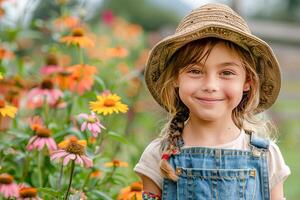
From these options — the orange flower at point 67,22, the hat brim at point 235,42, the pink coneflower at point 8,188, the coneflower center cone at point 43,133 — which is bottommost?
the pink coneflower at point 8,188

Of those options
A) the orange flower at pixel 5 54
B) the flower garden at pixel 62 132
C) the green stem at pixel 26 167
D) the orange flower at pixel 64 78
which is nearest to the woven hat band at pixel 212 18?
the flower garden at pixel 62 132

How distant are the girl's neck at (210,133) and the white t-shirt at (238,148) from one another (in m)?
0.02

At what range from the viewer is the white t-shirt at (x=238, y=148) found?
7.01 feet

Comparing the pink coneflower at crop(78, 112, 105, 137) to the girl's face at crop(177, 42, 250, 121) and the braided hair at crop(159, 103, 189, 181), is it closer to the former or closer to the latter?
the braided hair at crop(159, 103, 189, 181)

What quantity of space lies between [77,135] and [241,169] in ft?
2.50

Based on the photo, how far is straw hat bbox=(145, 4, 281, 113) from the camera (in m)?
2.01

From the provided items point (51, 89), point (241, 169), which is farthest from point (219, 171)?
point (51, 89)

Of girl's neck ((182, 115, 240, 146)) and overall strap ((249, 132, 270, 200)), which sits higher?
girl's neck ((182, 115, 240, 146))

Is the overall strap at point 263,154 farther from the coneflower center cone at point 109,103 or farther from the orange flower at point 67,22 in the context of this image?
the orange flower at point 67,22

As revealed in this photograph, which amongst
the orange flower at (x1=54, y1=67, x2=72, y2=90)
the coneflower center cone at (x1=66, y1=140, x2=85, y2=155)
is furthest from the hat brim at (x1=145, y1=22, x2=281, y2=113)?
the orange flower at (x1=54, y1=67, x2=72, y2=90)

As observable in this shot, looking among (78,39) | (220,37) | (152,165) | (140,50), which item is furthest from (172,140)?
(140,50)

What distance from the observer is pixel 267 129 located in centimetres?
231

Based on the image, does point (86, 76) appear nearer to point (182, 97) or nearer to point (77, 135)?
point (77, 135)

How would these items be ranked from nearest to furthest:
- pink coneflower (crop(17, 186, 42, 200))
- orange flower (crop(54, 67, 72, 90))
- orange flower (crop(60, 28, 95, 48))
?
pink coneflower (crop(17, 186, 42, 200)) → orange flower (crop(60, 28, 95, 48)) → orange flower (crop(54, 67, 72, 90))
